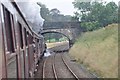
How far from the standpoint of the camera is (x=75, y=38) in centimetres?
4906

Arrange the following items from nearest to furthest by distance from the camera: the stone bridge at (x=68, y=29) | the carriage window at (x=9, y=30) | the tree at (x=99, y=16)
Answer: the carriage window at (x=9, y=30)
the tree at (x=99, y=16)
the stone bridge at (x=68, y=29)

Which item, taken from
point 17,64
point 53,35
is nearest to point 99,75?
point 17,64

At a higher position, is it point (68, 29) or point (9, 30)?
point (9, 30)

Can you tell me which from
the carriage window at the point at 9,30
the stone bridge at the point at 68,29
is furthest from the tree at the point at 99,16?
the carriage window at the point at 9,30

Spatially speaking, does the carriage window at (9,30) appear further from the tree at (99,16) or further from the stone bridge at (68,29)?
the stone bridge at (68,29)

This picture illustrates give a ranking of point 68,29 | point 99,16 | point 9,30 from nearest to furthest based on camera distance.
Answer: point 9,30, point 99,16, point 68,29

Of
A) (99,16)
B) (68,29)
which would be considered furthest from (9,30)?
(68,29)

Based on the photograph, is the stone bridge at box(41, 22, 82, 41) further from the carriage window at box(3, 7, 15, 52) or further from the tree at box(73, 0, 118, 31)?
the carriage window at box(3, 7, 15, 52)

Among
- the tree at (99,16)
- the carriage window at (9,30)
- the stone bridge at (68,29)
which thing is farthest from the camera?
the stone bridge at (68,29)

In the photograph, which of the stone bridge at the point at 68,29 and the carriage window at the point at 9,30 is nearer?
the carriage window at the point at 9,30

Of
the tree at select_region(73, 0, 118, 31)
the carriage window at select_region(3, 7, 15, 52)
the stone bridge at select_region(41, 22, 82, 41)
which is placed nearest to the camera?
the carriage window at select_region(3, 7, 15, 52)

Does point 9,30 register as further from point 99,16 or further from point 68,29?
point 68,29

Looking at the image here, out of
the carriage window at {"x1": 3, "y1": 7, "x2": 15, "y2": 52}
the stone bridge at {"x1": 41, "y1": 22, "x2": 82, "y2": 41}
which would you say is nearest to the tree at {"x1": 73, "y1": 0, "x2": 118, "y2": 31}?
the stone bridge at {"x1": 41, "y1": 22, "x2": 82, "y2": 41}

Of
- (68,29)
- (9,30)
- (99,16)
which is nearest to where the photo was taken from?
(9,30)
